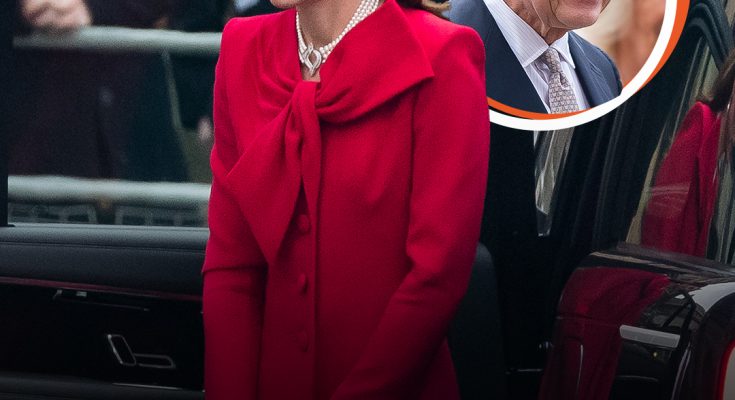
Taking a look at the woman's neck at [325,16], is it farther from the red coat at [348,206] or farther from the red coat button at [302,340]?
the red coat button at [302,340]

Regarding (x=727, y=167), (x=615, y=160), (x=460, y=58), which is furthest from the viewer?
(x=615, y=160)

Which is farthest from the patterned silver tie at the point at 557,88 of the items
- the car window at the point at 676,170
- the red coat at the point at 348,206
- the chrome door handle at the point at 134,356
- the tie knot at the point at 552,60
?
the chrome door handle at the point at 134,356

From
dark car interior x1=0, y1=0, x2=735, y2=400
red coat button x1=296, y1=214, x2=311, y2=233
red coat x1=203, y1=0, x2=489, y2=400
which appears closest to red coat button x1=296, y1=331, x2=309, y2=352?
red coat x1=203, y1=0, x2=489, y2=400

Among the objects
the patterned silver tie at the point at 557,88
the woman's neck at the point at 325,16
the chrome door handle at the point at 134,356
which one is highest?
the woman's neck at the point at 325,16

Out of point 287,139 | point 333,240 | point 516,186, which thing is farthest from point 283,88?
point 516,186

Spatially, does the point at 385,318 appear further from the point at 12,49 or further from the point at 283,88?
the point at 12,49

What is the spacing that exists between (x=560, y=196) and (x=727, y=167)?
32 cm

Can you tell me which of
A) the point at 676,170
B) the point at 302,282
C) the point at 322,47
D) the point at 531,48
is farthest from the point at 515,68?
the point at 302,282

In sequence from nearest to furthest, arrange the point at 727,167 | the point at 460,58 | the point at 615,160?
the point at 460,58 → the point at 727,167 → the point at 615,160

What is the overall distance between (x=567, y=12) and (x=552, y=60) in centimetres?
9

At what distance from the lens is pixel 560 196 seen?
6.65ft

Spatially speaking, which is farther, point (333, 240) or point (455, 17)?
point (455, 17)

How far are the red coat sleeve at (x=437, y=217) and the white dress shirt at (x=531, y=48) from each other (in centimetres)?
58

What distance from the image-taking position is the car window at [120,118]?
205 centimetres
